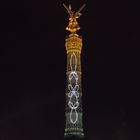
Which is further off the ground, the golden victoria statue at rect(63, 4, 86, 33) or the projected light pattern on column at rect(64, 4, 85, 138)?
the golden victoria statue at rect(63, 4, 86, 33)

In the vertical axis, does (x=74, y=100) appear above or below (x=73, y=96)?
below

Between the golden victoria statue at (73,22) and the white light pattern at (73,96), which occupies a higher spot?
the golden victoria statue at (73,22)

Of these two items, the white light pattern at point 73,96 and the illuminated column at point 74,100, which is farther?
the illuminated column at point 74,100

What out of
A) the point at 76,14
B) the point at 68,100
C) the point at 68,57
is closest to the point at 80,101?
the point at 68,100

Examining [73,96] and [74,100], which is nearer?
[74,100]

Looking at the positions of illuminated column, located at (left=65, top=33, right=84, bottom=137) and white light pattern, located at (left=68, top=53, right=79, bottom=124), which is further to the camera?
illuminated column, located at (left=65, top=33, right=84, bottom=137)

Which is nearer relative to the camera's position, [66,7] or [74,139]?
[74,139]

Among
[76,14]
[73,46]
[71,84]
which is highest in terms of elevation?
[76,14]

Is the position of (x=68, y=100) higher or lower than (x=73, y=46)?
lower

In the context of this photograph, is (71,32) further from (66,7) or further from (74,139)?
(74,139)

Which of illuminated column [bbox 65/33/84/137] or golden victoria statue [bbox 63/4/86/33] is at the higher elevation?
golden victoria statue [bbox 63/4/86/33]

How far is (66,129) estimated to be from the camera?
102 meters

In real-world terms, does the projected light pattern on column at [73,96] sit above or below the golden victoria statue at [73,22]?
below

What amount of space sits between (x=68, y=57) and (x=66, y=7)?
10.2 metres
